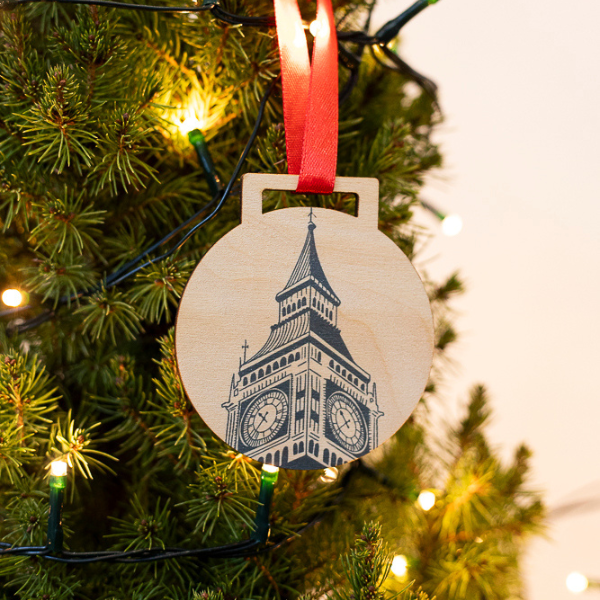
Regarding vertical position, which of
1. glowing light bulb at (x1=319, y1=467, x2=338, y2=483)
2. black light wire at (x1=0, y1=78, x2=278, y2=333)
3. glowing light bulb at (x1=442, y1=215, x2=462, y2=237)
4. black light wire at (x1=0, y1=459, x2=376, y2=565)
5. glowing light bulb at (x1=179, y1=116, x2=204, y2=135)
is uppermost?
glowing light bulb at (x1=442, y1=215, x2=462, y2=237)

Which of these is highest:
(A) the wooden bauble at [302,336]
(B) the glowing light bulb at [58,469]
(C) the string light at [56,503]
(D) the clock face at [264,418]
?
(A) the wooden bauble at [302,336]

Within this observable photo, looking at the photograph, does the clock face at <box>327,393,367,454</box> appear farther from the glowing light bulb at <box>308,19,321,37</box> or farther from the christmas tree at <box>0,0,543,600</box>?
the glowing light bulb at <box>308,19,321,37</box>

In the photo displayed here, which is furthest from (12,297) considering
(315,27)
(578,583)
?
(578,583)

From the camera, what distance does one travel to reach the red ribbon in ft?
1.24

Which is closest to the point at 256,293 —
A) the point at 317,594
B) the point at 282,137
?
the point at 282,137

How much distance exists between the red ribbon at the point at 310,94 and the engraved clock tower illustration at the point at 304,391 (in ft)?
0.22

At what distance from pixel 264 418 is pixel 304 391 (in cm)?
4

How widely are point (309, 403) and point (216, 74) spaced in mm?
314

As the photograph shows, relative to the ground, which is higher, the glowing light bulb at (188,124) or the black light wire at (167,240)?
the glowing light bulb at (188,124)

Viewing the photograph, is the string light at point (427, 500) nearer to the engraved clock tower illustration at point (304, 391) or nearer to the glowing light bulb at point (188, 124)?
the engraved clock tower illustration at point (304, 391)

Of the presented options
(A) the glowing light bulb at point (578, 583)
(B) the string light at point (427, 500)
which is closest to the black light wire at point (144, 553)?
(B) the string light at point (427, 500)

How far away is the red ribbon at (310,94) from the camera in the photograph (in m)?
0.38

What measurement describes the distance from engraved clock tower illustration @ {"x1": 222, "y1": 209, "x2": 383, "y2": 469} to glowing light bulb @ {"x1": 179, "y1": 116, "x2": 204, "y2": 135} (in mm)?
160

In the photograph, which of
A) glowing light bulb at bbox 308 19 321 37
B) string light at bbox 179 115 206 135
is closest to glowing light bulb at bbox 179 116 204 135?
string light at bbox 179 115 206 135
